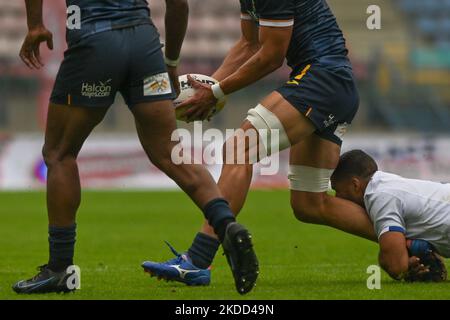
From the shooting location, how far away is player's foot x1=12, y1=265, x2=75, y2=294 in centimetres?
566

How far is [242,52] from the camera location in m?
6.97

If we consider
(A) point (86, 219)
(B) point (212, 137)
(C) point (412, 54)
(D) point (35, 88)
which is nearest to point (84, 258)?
(A) point (86, 219)

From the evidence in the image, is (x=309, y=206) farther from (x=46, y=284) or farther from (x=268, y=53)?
(x=46, y=284)

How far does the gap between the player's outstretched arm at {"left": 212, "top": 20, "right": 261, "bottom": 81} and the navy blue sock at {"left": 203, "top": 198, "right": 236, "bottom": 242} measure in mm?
1619

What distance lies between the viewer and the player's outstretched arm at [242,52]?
6.95 metres

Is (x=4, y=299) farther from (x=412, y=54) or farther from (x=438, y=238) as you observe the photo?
(x=412, y=54)

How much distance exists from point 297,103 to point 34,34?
5.56 ft

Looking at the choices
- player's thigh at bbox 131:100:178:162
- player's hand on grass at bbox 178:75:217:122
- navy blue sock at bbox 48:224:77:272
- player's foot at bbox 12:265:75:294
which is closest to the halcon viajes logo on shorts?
player's thigh at bbox 131:100:178:162

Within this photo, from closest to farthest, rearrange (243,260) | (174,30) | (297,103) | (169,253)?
(243,260)
(174,30)
(297,103)
(169,253)

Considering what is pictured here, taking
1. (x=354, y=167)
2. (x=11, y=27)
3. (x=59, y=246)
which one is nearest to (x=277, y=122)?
(x=354, y=167)

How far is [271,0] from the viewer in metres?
6.19

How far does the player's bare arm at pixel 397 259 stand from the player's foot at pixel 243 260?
47.9 inches

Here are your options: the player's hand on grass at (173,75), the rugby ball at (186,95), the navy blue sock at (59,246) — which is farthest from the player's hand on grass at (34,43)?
the rugby ball at (186,95)

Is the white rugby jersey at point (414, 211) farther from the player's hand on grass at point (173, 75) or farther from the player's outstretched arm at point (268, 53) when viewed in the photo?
the player's hand on grass at point (173, 75)
